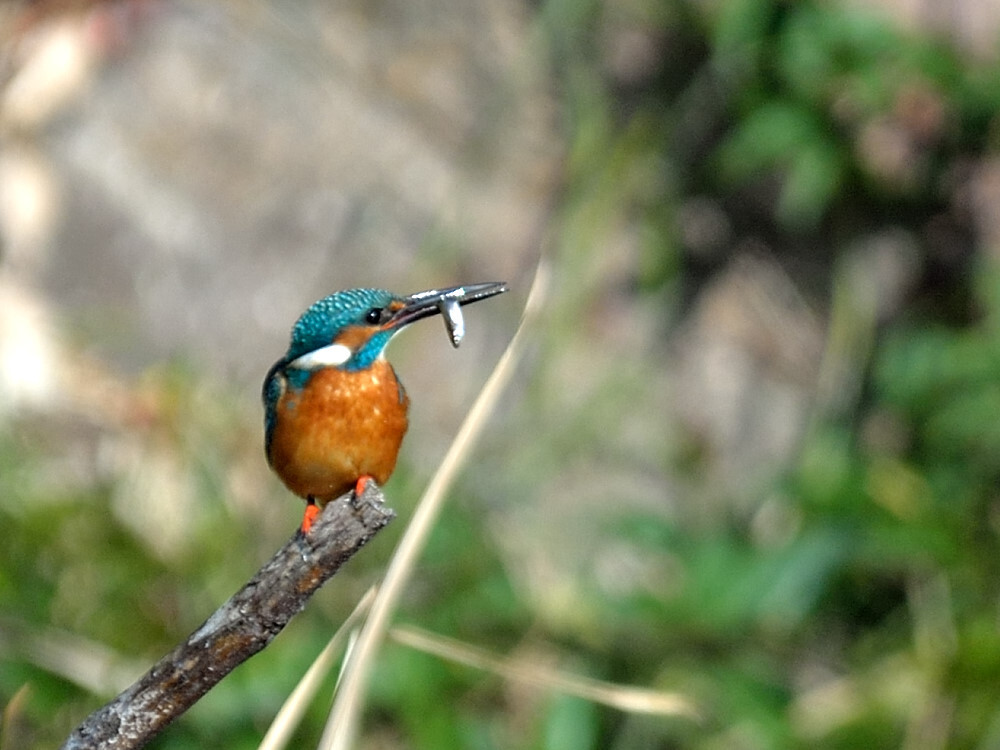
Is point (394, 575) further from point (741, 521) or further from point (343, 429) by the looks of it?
point (741, 521)

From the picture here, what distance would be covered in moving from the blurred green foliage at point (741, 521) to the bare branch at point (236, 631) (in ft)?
5.59

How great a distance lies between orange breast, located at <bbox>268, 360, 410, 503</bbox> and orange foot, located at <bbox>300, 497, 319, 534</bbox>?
0.07 ft

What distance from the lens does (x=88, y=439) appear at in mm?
3969

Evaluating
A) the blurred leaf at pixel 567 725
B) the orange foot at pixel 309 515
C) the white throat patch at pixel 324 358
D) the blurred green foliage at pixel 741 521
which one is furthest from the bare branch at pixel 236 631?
the blurred leaf at pixel 567 725

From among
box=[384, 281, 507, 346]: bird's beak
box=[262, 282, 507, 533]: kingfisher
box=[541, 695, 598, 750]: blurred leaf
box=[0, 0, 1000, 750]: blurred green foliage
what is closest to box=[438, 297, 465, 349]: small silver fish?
box=[384, 281, 507, 346]: bird's beak

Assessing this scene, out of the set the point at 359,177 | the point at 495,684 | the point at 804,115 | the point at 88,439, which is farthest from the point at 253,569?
the point at 804,115

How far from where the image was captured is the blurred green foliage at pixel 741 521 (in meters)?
3.00

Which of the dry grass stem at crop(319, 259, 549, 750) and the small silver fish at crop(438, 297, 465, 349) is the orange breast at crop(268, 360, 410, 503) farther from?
the small silver fish at crop(438, 297, 465, 349)

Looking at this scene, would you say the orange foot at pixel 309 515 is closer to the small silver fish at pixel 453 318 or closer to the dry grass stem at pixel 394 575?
the dry grass stem at pixel 394 575

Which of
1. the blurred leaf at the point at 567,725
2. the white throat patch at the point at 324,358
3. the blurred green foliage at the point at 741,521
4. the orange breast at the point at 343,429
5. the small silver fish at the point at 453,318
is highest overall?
the blurred green foliage at the point at 741,521

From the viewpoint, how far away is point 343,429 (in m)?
1.07

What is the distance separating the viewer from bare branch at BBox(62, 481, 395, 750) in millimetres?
920

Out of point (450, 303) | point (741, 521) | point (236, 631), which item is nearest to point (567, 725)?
point (741, 521)

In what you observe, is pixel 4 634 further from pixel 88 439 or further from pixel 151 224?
pixel 151 224
